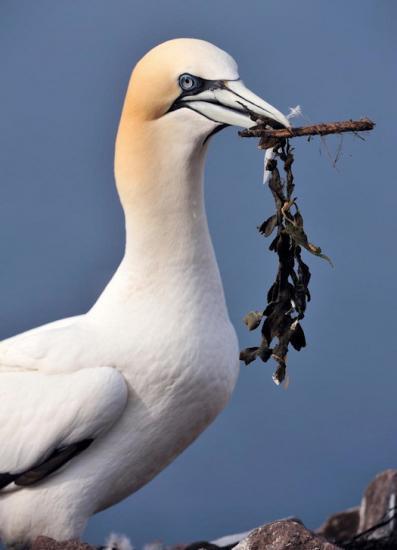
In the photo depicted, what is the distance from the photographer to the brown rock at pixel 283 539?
5.23 metres

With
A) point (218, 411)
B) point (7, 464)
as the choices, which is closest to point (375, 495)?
point (218, 411)

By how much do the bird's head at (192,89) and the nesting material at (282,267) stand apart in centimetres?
15

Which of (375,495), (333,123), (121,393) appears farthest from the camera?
(375,495)

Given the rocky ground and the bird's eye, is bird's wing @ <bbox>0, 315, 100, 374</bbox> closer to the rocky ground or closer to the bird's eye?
the rocky ground

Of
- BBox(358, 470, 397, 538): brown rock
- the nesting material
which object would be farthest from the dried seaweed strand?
BBox(358, 470, 397, 538): brown rock

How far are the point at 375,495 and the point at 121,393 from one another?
1.99m

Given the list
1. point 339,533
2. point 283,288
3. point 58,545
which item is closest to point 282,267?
point 283,288

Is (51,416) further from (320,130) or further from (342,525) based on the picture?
(342,525)

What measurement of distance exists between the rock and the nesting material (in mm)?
2264

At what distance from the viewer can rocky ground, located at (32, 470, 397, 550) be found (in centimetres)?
526

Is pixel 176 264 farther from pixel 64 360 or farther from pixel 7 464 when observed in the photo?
pixel 7 464

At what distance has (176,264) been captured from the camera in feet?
20.1

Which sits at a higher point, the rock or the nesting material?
the nesting material

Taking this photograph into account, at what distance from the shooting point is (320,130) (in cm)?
556
